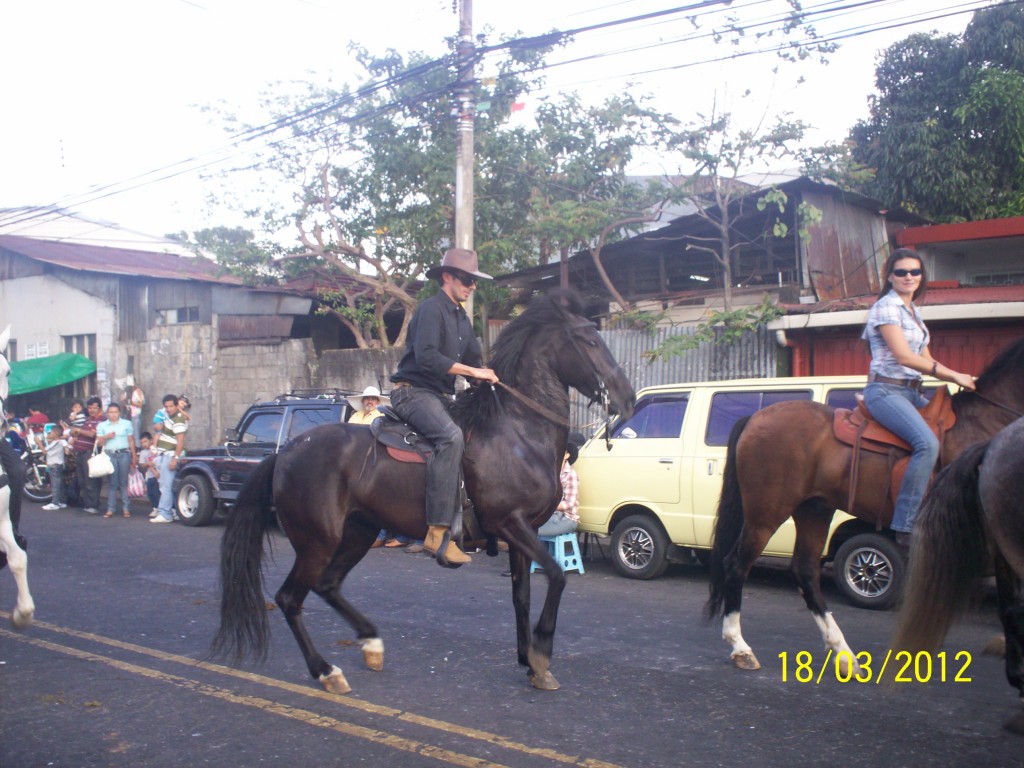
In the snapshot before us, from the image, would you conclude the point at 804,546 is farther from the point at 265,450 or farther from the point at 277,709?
the point at 265,450

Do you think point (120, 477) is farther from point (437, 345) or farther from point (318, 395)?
point (437, 345)

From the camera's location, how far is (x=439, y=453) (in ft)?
18.3

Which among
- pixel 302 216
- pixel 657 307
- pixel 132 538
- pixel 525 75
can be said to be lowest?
pixel 132 538

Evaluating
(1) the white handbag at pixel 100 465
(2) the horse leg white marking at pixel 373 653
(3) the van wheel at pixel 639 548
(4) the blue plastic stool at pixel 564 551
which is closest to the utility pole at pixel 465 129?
(4) the blue plastic stool at pixel 564 551

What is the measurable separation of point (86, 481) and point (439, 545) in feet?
41.4

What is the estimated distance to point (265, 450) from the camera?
13.3 meters

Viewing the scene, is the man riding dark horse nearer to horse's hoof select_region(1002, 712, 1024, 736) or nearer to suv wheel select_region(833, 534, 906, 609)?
horse's hoof select_region(1002, 712, 1024, 736)

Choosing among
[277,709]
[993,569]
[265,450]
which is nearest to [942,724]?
[993,569]

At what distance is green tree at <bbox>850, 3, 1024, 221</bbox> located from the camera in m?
17.4

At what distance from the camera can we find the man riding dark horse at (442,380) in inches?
219

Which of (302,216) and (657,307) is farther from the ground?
(302,216)

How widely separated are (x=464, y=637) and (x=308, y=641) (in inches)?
61.4

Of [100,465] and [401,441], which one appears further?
[100,465]
